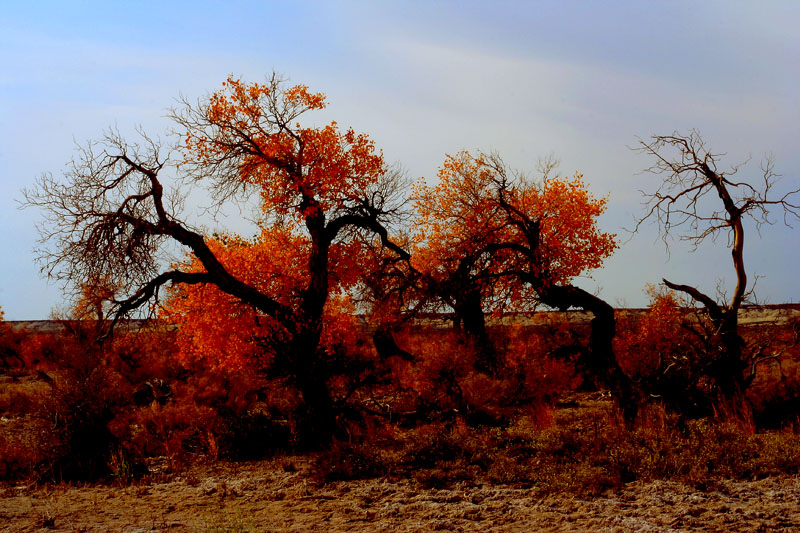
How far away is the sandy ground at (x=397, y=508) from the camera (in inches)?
331

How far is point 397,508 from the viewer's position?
9.48m

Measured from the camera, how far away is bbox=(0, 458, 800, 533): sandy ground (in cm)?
841

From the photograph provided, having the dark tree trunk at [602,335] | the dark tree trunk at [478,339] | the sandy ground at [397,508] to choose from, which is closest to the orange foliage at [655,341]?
the dark tree trunk at [602,335]

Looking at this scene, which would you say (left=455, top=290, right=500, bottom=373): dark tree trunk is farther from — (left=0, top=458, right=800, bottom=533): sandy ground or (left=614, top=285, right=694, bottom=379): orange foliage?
(left=0, top=458, right=800, bottom=533): sandy ground

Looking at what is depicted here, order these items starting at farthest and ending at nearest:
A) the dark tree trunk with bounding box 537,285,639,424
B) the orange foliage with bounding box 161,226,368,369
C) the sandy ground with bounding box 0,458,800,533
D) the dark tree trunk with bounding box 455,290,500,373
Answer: the dark tree trunk with bounding box 455,290,500,373
the orange foliage with bounding box 161,226,368,369
the dark tree trunk with bounding box 537,285,639,424
the sandy ground with bounding box 0,458,800,533

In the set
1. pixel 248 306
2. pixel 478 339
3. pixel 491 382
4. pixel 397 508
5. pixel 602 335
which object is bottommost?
pixel 397 508

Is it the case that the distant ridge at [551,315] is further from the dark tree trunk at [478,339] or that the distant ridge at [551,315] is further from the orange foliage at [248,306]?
the orange foliage at [248,306]

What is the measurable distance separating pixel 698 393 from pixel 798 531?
9.91 m

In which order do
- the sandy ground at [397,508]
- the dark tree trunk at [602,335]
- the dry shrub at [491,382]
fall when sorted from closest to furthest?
the sandy ground at [397,508] → the dark tree trunk at [602,335] → the dry shrub at [491,382]

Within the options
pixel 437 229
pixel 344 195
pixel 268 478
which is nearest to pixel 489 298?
pixel 344 195

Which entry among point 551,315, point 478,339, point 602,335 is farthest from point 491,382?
point 551,315

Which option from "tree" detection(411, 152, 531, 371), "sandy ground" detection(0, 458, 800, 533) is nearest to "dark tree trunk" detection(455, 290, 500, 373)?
"tree" detection(411, 152, 531, 371)

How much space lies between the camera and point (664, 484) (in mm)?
9758

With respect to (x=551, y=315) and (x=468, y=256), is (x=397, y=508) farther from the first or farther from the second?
(x=551, y=315)
